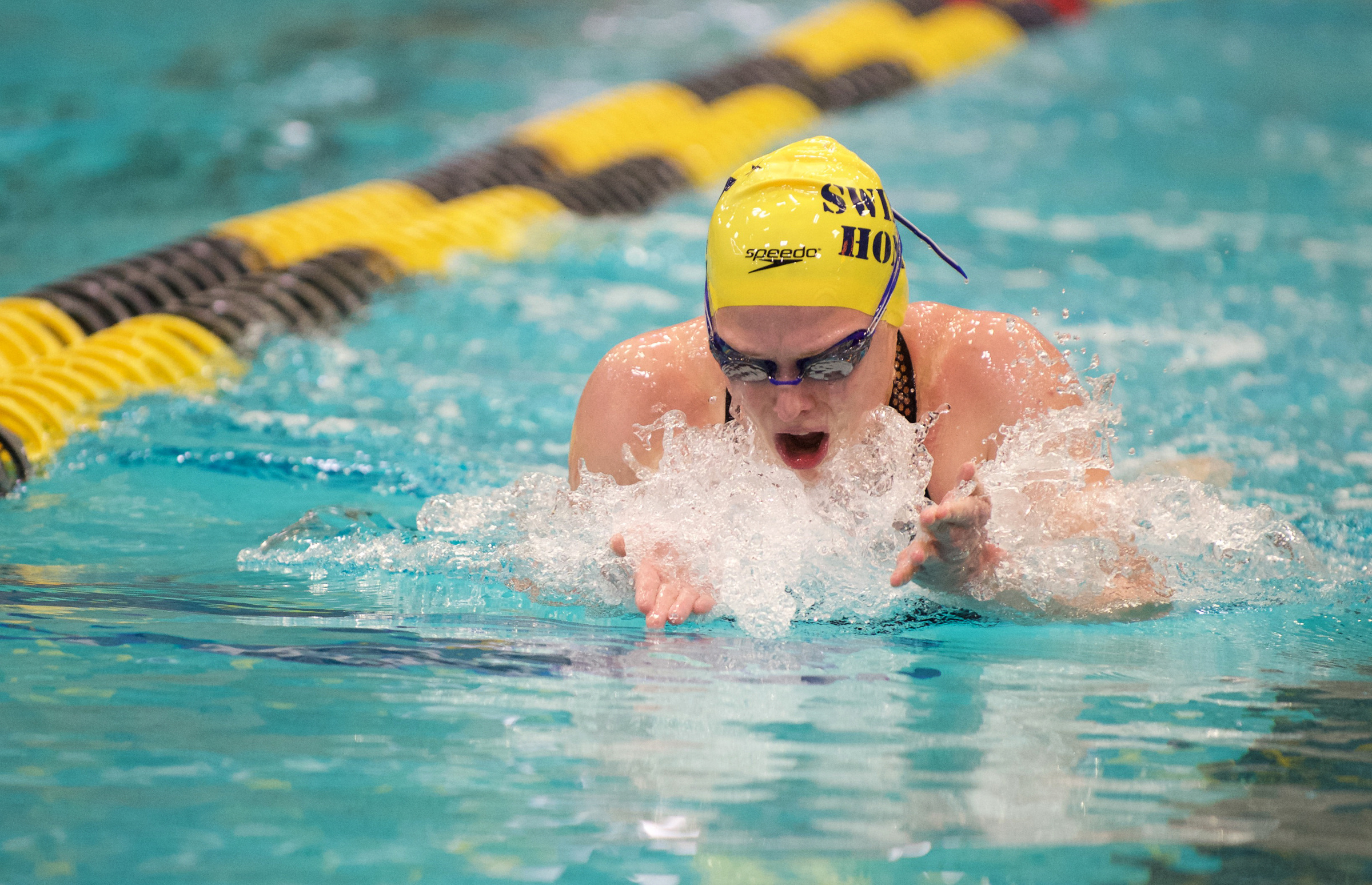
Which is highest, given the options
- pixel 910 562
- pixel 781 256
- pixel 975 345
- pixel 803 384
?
pixel 781 256

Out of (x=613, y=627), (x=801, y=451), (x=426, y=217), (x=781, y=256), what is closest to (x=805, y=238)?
(x=781, y=256)

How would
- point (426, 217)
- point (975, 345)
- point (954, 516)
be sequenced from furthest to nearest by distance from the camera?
point (426, 217) → point (975, 345) → point (954, 516)

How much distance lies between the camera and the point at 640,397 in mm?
2777

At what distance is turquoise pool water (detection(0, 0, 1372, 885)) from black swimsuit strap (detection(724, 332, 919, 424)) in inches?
12.3

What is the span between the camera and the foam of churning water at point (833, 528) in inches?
100

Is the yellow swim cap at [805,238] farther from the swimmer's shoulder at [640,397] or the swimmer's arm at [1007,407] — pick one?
the swimmer's shoulder at [640,397]

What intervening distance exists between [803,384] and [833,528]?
34 centimetres

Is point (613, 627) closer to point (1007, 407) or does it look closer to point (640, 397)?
point (640, 397)

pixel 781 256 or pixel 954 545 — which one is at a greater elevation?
pixel 781 256

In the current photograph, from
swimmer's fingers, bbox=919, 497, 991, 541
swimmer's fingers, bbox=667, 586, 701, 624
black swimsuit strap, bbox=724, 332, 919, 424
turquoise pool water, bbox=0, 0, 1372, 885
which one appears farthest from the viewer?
black swimsuit strap, bbox=724, 332, 919, 424

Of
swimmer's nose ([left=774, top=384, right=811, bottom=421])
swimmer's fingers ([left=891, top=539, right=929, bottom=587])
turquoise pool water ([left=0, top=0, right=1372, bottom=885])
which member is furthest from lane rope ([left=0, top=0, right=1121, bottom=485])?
swimmer's fingers ([left=891, top=539, right=929, bottom=587])

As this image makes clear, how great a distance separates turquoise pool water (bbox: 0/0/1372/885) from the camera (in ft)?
5.32

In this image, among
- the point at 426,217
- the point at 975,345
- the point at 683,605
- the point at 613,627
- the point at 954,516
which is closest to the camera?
the point at 954,516

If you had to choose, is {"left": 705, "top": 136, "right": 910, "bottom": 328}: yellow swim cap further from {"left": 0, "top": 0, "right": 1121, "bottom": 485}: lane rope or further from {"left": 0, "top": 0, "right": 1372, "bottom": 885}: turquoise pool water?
{"left": 0, "top": 0, "right": 1121, "bottom": 485}: lane rope
